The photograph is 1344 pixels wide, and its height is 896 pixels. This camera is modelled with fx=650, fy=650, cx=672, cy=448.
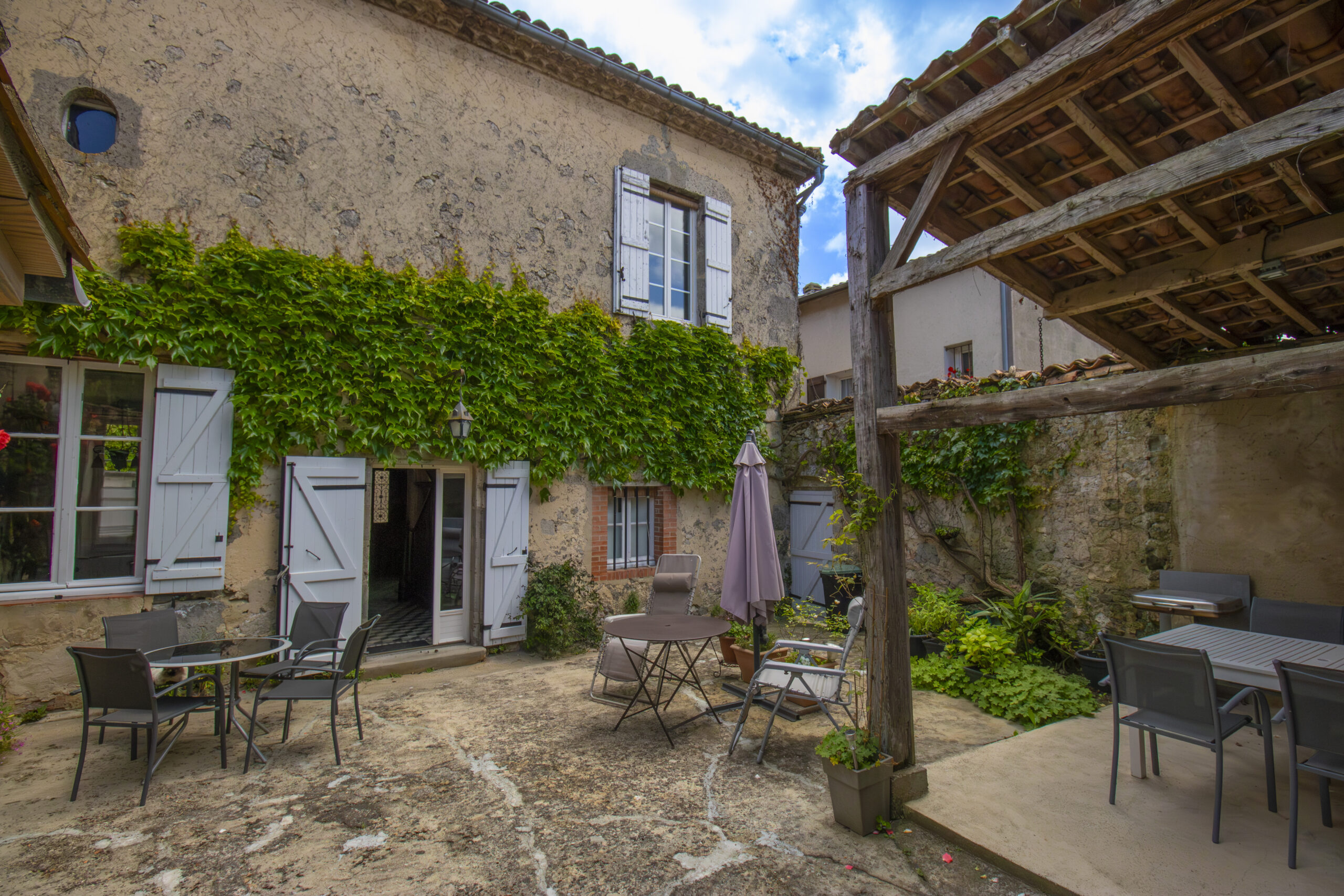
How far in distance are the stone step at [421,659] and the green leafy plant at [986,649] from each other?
434 cm

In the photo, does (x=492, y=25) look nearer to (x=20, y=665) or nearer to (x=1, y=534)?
(x=1, y=534)

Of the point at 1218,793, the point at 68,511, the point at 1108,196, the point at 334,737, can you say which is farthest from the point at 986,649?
the point at 68,511

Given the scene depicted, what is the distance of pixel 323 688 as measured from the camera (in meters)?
3.97

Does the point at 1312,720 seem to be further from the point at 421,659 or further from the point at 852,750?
the point at 421,659

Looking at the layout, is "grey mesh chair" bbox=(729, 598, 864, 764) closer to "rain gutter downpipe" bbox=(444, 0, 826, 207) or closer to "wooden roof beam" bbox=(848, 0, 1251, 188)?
"wooden roof beam" bbox=(848, 0, 1251, 188)

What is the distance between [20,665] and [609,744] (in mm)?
4285

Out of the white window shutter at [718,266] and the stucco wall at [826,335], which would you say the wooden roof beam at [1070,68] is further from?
the stucco wall at [826,335]

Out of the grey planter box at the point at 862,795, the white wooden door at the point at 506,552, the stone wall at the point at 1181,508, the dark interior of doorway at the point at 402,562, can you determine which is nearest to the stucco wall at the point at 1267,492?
the stone wall at the point at 1181,508

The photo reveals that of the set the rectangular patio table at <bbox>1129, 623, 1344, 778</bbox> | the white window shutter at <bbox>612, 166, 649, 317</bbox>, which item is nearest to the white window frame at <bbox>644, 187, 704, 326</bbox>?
the white window shutter at <bbox>612, 166, 649, 317</bbox>

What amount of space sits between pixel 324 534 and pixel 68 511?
67.0 inches

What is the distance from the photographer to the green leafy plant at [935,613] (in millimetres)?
5809

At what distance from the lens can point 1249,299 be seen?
13.8 feet

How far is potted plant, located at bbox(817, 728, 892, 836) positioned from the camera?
2.99 m

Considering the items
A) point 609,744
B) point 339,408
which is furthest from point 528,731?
point 339,408
